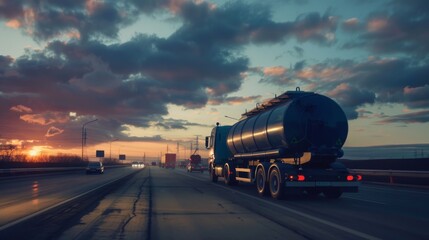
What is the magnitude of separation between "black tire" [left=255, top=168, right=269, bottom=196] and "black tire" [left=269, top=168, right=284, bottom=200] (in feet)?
2.14

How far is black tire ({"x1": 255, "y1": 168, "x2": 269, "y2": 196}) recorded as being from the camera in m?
17.4

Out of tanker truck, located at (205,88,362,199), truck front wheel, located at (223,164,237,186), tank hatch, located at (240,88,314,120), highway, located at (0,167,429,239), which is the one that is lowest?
highway, located at (0,167,429,239)

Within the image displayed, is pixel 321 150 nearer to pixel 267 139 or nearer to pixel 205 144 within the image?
pixel 267 139

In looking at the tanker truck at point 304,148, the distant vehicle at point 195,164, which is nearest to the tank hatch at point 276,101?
the tanker truck at point 304,148

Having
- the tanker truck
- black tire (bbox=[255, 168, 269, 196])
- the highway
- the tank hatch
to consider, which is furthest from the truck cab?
the highway

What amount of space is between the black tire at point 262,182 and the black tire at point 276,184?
653 millimetres

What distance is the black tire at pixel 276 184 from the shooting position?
1555 cm

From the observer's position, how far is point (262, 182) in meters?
17.8

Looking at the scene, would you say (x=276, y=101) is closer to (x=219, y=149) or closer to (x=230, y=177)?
(x=230, y=177)

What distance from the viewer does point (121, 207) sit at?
13133mm

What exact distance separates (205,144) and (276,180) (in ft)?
48.9

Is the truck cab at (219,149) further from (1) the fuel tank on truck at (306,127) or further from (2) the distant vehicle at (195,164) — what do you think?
(2) the distant vehicle at (195,164)

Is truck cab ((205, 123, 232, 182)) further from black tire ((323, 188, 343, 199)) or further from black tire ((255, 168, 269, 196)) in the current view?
black tire ((323, 188, 343, 199))

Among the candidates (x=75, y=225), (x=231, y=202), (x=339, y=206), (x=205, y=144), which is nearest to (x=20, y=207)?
(x=75, y=225)
